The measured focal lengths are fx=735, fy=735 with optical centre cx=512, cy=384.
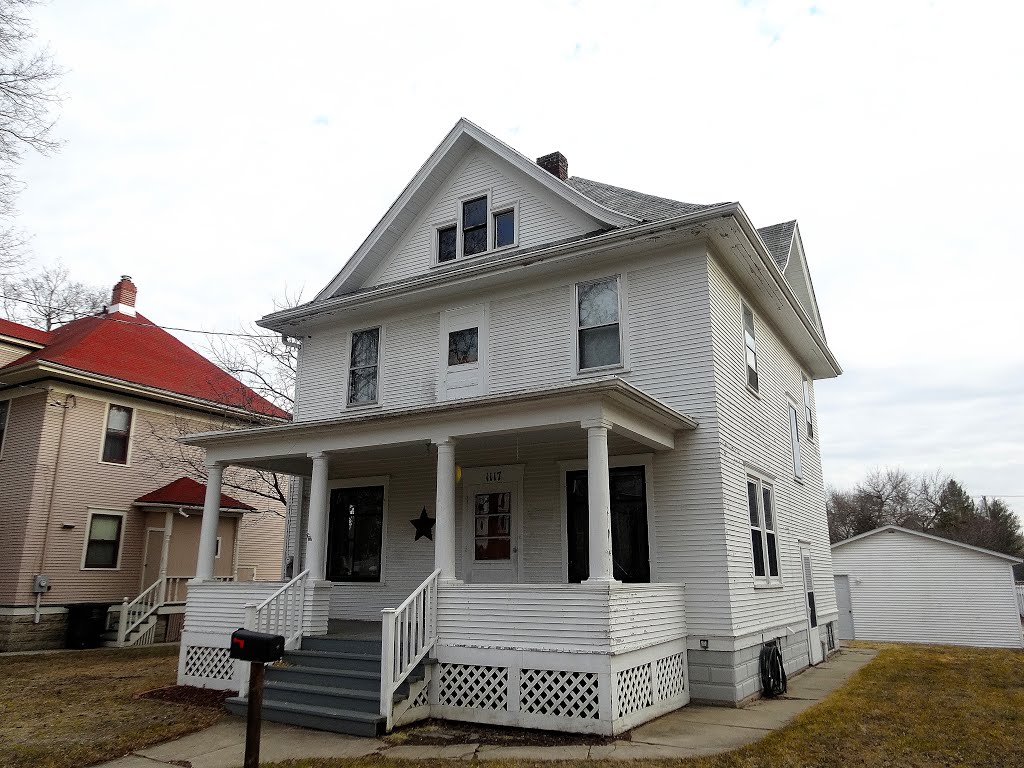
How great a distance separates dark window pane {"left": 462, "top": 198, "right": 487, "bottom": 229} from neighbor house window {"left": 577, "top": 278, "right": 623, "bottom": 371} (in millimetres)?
2841

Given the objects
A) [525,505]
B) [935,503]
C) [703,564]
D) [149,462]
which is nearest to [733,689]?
[703,564]

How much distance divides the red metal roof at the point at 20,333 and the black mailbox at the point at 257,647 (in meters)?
17.9

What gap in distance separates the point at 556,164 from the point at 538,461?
648 centimetres

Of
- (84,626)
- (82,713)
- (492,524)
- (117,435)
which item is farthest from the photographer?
(117,435)

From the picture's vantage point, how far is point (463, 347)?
12.5 meters

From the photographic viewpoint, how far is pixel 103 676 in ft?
39.9

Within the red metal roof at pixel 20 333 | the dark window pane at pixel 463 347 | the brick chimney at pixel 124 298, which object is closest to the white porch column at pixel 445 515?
the dark window pane at pixel 463 347

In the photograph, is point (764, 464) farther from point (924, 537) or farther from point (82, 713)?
point (924, 537)

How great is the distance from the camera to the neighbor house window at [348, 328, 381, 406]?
527 inches

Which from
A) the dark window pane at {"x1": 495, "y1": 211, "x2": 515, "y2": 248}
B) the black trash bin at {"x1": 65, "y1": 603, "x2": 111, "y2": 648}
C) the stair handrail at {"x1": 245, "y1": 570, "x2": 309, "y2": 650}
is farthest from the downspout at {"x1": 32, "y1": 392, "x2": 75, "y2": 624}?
the dark window pane at {"x1": 495, "y1": 211, "x2": 515, "y2": 248}

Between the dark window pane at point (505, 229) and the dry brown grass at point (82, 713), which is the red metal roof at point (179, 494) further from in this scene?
the dark window pane at point (505, 229)

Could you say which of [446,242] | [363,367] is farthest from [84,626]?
[446,242]

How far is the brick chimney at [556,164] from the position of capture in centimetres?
1460

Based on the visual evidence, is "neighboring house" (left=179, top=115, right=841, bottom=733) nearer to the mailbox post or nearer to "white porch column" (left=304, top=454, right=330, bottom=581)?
"white porch column" (left=304, top=454, right=330, bottom=581)
